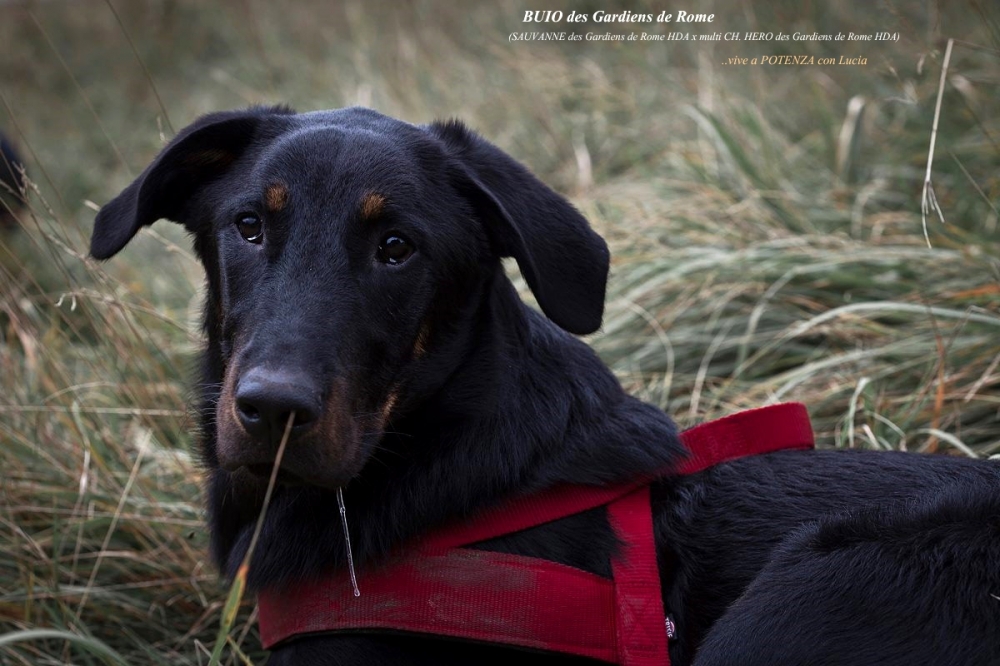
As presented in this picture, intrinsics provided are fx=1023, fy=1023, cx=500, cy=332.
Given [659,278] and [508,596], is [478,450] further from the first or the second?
[659,278]

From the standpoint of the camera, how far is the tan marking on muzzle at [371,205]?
6.64 feet

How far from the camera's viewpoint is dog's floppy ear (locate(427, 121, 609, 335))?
82.6 inches

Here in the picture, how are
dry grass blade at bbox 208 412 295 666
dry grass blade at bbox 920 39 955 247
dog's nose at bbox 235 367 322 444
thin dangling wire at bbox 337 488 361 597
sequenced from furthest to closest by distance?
1. dry grass blade at bbox 920 39 955 247
2. thin dangling wire at bbox 337 488 361 597
3. dog's nose at bbox 235 367 322 444
4. dry grass blade at bbox 208 412 295 666

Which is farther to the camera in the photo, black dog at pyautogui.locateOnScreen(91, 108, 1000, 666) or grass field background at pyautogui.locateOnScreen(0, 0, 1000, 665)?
grass field background at pyautogui.locateOnScreen(0, 0, 1000, 665)

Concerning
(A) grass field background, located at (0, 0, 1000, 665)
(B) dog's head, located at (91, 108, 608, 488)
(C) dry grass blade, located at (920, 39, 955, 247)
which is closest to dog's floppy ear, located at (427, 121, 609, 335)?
(B) dog's head, located at (91, 108, 608, 488)

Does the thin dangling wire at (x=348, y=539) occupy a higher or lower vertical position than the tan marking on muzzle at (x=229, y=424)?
lower

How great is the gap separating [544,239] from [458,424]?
17.1 inches

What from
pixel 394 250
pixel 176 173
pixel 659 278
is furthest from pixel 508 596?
pixel 659 278

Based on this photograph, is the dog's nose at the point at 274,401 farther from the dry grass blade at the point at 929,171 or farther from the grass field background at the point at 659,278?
the dry grass blade at the point at 929,171

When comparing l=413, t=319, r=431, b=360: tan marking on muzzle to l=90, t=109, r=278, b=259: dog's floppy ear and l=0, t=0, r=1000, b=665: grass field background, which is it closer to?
l=90, t=109, r=278, b=259: dog's floppy ear

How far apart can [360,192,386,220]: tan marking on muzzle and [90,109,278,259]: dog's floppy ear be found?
0.38 m

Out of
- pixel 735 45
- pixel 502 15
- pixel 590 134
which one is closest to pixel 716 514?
pixel 590 134

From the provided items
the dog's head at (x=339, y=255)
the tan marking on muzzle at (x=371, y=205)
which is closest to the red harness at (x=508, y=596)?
the dog's head at (x=339, y=255)

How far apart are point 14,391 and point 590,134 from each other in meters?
3.75
